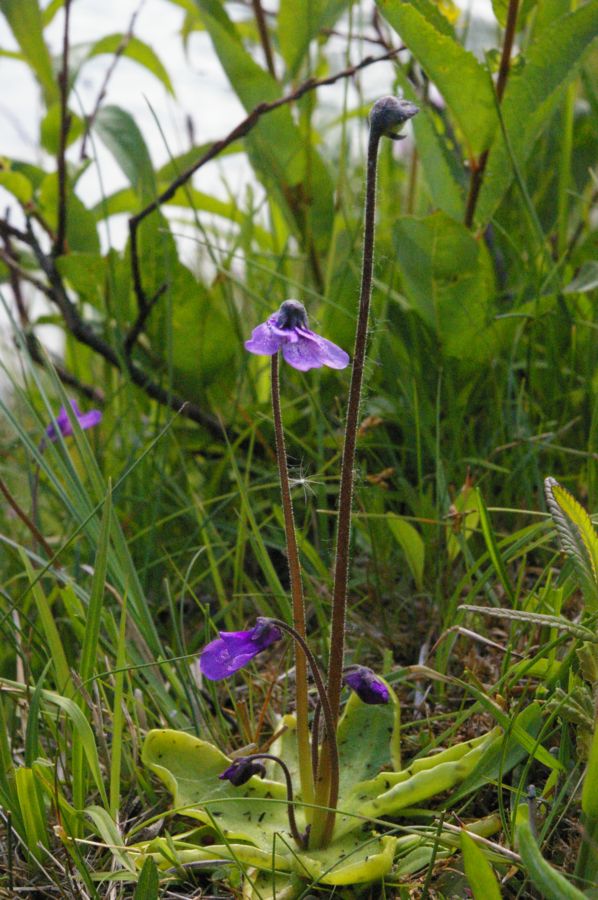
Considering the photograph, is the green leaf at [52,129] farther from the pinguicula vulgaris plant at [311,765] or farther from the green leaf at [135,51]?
the pinguicula vulgaris plant at [311,765]

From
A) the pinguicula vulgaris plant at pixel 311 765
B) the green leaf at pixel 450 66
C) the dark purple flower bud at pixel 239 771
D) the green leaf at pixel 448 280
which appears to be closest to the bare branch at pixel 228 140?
the green leaf at pixel 450 66

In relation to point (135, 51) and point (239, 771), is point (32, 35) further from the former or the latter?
point (239, 771)

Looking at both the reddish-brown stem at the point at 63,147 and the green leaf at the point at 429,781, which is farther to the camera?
the reddish-brown stem at the point at 63,147

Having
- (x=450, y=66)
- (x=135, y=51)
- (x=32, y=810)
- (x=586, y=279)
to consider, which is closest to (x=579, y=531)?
(x=32, y=810)

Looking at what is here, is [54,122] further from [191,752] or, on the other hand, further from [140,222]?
[191,752]

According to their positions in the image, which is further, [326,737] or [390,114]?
[326,737]
